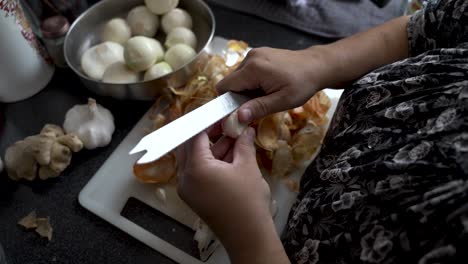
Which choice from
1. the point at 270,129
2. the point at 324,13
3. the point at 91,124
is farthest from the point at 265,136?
the point at 324,13

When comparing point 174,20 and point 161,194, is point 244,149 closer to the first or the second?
point 161,194

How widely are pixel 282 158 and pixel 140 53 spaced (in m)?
0.28

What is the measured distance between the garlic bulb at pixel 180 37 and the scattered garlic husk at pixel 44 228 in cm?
34

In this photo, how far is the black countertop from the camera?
0.53 m

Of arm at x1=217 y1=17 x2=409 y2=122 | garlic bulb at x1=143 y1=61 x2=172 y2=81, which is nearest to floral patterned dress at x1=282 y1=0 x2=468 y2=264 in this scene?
arm at x1=217 y1=17 x2=409 y2=122

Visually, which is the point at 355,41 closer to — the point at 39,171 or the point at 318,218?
the point at 318,218

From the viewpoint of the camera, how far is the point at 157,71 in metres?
0.64

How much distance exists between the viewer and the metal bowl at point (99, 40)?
2.08ft

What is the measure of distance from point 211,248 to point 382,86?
29cm

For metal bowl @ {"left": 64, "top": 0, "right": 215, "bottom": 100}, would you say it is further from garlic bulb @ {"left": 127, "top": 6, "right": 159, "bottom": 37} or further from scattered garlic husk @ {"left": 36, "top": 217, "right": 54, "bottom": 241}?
scattered garlic husk @ {"left": 36, "top": 217, "right": 54, "bottom": 241}

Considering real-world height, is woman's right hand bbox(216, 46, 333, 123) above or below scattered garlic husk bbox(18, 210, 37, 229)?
above

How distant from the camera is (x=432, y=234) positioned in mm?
323

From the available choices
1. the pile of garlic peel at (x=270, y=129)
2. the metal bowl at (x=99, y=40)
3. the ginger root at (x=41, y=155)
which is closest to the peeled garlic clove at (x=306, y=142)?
the pile of garlic peel at (x=270, y=129)

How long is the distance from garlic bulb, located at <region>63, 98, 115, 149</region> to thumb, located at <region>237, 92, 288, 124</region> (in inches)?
10.6
